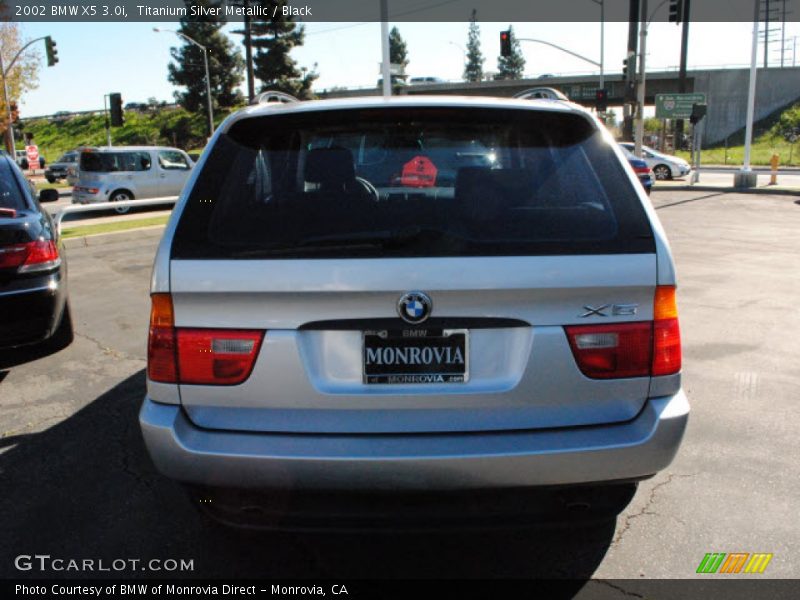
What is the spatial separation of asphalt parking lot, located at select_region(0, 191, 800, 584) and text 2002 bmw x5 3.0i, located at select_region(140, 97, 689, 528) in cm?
28

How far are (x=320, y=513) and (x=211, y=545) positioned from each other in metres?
0.89

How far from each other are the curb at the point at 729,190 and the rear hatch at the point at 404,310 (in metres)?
23.0

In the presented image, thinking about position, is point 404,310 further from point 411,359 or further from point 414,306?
point 411,359

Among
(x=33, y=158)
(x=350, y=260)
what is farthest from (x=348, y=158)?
(x=33, y=158)

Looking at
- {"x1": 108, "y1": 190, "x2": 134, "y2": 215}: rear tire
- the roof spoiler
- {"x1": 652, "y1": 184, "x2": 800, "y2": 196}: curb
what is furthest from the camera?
{"x1": 652, "y1": 184, "x2": 800, "y2": 196}: curb

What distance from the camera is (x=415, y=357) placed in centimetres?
231

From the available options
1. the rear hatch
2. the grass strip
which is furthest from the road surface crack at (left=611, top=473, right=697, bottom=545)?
the grass strip

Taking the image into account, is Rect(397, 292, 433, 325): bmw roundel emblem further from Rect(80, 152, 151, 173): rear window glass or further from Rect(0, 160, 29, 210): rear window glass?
Rect(80, 152, 151, 173): rear window glass

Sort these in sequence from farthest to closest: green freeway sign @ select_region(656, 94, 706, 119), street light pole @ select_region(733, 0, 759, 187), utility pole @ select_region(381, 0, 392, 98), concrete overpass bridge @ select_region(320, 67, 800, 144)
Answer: concrete overpass bridge @ select_region(320, 67, 800, 144) → green freeway sign @ select_region(656, 94, 706, 119) → street light pole @ select_region(733, 0, 759, 187) → utility pole @ select_region(381, 0, 392, 98)

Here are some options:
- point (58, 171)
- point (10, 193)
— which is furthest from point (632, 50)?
point (58, 171)

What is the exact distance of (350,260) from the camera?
2.26m

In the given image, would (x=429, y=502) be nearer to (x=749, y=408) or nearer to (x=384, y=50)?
(x=749, y=408)

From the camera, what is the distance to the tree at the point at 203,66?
61562mm

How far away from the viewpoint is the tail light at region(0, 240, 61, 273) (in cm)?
479
